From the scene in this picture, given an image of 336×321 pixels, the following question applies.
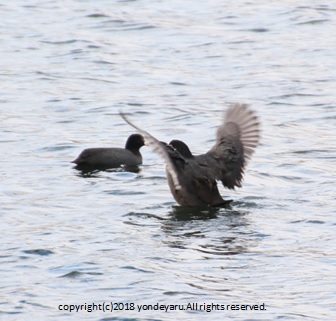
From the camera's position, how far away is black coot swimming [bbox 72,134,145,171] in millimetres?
13539

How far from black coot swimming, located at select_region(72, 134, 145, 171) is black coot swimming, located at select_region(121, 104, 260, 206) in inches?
69.1

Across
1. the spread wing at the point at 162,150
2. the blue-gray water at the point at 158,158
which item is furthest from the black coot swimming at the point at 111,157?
the spread wing at the point at 162,150

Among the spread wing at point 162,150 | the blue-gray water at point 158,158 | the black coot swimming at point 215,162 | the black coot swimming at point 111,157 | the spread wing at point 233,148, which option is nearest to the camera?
the blue-gray water at point 158,158

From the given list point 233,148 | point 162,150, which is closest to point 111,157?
point 233,148

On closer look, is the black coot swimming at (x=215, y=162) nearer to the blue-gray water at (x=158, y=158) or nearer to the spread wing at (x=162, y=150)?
the spread wing at (x=162, y=150)

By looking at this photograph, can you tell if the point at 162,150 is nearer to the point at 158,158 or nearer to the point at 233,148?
the point at 233,148

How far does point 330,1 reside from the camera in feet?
79.3

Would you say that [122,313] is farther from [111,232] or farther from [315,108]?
[315,108]

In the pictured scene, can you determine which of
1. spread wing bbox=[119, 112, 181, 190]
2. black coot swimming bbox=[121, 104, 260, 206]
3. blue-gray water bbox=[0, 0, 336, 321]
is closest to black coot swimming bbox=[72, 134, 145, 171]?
blue-gray water bbox=[0, 0, 336, 321]

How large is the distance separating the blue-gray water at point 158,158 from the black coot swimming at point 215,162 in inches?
7.9

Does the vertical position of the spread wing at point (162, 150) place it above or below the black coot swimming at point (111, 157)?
above

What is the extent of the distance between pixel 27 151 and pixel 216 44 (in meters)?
7.29

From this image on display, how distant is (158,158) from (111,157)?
1.02 m

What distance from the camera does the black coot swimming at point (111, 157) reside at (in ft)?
44.4
